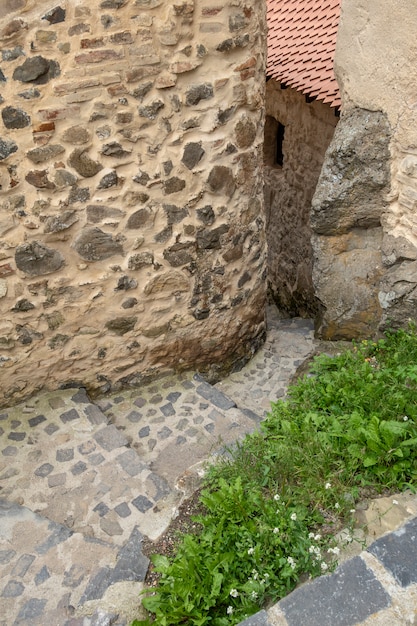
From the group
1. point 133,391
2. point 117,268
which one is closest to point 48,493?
point 133,391

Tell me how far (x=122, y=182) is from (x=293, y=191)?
4.44 meters

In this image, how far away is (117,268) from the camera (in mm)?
3854

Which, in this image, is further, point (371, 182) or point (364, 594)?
point (371, 182)

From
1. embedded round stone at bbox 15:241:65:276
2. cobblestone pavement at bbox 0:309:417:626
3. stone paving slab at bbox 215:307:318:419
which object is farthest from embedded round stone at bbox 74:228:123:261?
stone paving slab at bbox 215:307:318:419

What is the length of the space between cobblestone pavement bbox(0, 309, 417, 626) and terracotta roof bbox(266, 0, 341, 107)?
8.74 feet

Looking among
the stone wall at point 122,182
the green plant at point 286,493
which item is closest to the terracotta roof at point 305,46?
the stone wall at point 122,182

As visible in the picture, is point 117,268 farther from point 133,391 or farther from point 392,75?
point 392,75

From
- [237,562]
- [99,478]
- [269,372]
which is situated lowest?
[269,372]

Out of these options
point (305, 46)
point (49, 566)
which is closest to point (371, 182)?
point (49, 566)

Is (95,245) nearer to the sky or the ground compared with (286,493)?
nearer to the sky

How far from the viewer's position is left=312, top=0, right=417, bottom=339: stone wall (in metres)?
3.47

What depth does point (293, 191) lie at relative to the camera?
7727 mm

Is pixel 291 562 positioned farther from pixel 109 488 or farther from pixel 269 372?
pixel 269 372

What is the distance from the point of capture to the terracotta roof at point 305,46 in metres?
5.91
